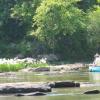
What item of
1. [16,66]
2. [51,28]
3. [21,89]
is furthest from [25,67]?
[21,89]

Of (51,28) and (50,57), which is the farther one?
(51,28)

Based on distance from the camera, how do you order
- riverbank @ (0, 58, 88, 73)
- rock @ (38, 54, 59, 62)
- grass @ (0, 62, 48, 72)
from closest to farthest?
1. grass @ (0, 62, 48, 72)
2. riverbank @ (0, 58, 88, 73)
3. rock @ (38, 54, 59, 62)

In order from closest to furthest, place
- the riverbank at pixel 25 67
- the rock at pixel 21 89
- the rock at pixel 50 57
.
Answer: the rock at pixel 21 89, the riverbank at pixel 25 67, the rock at pixel 50 57

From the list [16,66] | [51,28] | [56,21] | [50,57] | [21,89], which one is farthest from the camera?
[51,28]

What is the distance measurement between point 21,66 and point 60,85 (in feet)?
83.3

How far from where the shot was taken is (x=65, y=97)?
28.9 meters

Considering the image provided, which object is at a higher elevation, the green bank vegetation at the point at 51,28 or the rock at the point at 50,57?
the green bank vegetation at the point at 51,28

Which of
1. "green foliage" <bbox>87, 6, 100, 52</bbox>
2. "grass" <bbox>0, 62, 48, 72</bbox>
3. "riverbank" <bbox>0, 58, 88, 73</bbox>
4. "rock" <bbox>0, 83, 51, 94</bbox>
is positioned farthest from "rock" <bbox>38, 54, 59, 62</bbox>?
"rock" <bbox>0, 83, 51, 94</bbox>

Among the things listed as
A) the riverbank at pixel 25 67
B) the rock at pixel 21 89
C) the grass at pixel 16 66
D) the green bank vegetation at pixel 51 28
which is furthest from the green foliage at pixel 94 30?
the rock at pixel 21 89

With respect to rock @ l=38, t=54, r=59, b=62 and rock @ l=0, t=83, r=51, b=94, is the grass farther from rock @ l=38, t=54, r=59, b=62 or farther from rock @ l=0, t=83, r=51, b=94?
rock @ l=0, t=83, r=51, b=94

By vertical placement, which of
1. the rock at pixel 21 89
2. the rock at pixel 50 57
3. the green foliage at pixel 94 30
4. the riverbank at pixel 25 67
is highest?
the green foliage at pixel 94 30

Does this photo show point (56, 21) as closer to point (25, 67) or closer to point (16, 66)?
point (25, 67)

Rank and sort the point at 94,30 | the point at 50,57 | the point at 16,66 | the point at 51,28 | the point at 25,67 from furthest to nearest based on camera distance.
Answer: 1. the point at 94,30
2. the point at 51,28
3. the point at 50,57
4. the point at 25,67
5. the point at 16,66

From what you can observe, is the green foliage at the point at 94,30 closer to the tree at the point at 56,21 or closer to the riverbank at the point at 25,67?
the tree at the point at 56,21
